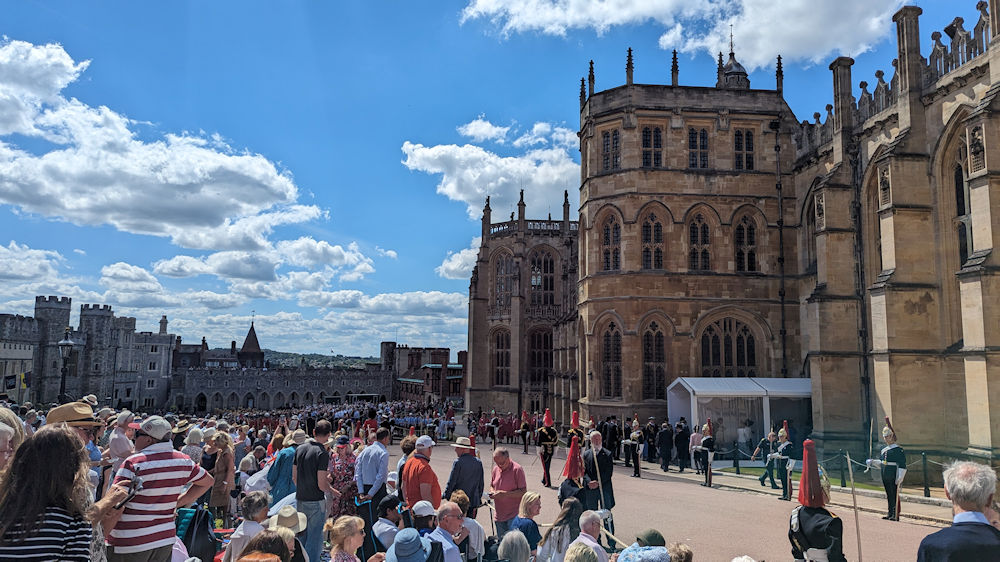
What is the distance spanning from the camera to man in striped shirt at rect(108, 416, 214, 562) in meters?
4.59

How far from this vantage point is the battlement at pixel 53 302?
172 feet

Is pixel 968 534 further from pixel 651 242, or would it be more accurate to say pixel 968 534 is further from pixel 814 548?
pixel 651 242

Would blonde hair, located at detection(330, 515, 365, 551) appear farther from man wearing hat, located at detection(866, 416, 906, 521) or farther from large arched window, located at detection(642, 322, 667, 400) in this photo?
large arched window, located at detection(642, 322, 667, 400)

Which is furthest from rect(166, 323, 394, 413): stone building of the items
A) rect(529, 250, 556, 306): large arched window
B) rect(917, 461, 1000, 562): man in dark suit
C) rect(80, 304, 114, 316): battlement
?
rect(917, 461, 1000, 562): man in dark suit

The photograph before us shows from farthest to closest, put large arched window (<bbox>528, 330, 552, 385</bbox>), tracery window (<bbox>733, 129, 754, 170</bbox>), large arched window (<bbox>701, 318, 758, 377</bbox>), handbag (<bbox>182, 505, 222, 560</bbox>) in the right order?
large arched window (<bbox>528, 330, 552, 385</bbox>) < tracery window (<bbox>733, 129, 754, 170</bbox>) < large arched window (<bbox>701, 318, 758, 377</bbox>) < handbag (<bbox>182, 505, 222, 560</bbox>)

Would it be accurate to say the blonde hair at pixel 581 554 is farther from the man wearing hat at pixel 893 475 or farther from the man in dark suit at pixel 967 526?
the man wearing hat at pixel 893 475

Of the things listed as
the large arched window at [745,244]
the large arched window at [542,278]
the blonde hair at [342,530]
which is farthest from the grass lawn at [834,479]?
the large arched window at [542,278]

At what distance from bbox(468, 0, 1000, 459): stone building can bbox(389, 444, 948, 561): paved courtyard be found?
5.10 metres

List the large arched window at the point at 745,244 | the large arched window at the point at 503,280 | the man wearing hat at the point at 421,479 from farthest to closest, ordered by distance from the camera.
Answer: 1. the large arched window at the point at 503,280
2. the large arched window at the point at 745,244
3. the man wearing hat at the point at 421,479

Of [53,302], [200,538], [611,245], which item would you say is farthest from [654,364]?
[53,302]

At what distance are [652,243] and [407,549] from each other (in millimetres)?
20383

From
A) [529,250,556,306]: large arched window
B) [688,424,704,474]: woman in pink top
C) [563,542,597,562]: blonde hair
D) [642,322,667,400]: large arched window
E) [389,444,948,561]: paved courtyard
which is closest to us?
[563,542,597,562]: blonde hair

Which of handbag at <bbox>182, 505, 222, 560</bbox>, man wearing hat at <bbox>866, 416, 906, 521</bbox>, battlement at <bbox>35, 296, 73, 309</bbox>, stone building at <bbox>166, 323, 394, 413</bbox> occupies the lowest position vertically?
stone building at <bbox>166, 323, 394, 413</bbox>

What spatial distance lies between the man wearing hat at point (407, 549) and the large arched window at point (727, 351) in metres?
20.4
